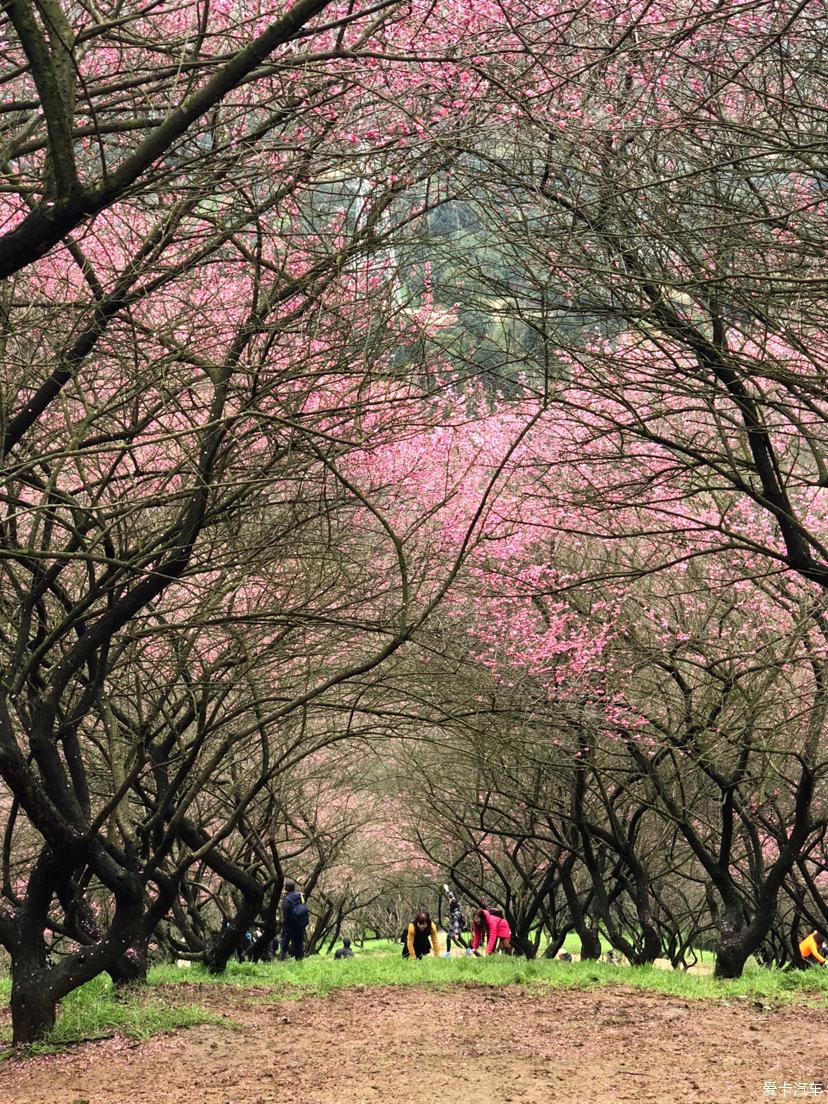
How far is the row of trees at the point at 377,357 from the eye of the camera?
17.7 ft

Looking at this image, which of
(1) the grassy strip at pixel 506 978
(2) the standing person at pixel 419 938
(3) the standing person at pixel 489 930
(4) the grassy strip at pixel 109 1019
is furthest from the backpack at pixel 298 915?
(4) the grassy strip at pixel 109 1019

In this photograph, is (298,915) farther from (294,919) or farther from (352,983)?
(352,983)

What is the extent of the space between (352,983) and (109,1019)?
14.4ft

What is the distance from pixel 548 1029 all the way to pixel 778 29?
291 inches

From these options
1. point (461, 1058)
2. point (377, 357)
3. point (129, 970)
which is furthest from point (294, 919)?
point (377, 357)

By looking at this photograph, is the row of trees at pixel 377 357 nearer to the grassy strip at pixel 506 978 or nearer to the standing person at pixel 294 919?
the grassy strip at pixel 506 978

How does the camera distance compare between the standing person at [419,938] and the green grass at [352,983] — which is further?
the standing person at [419,938]

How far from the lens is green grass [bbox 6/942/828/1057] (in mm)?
9008

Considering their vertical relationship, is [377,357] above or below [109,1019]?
above

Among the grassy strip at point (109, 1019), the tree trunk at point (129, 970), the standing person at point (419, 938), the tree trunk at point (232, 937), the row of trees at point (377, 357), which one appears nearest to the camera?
the row of trees at point (377, 357)

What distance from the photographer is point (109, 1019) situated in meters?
9.03

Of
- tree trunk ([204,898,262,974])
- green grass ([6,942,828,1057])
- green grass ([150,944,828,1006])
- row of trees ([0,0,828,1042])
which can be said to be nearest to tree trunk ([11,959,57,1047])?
row of trees ([0,0,828,1042])

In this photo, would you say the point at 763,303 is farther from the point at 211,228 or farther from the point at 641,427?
the point at 211,228

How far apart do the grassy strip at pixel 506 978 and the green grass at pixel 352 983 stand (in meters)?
0.01
